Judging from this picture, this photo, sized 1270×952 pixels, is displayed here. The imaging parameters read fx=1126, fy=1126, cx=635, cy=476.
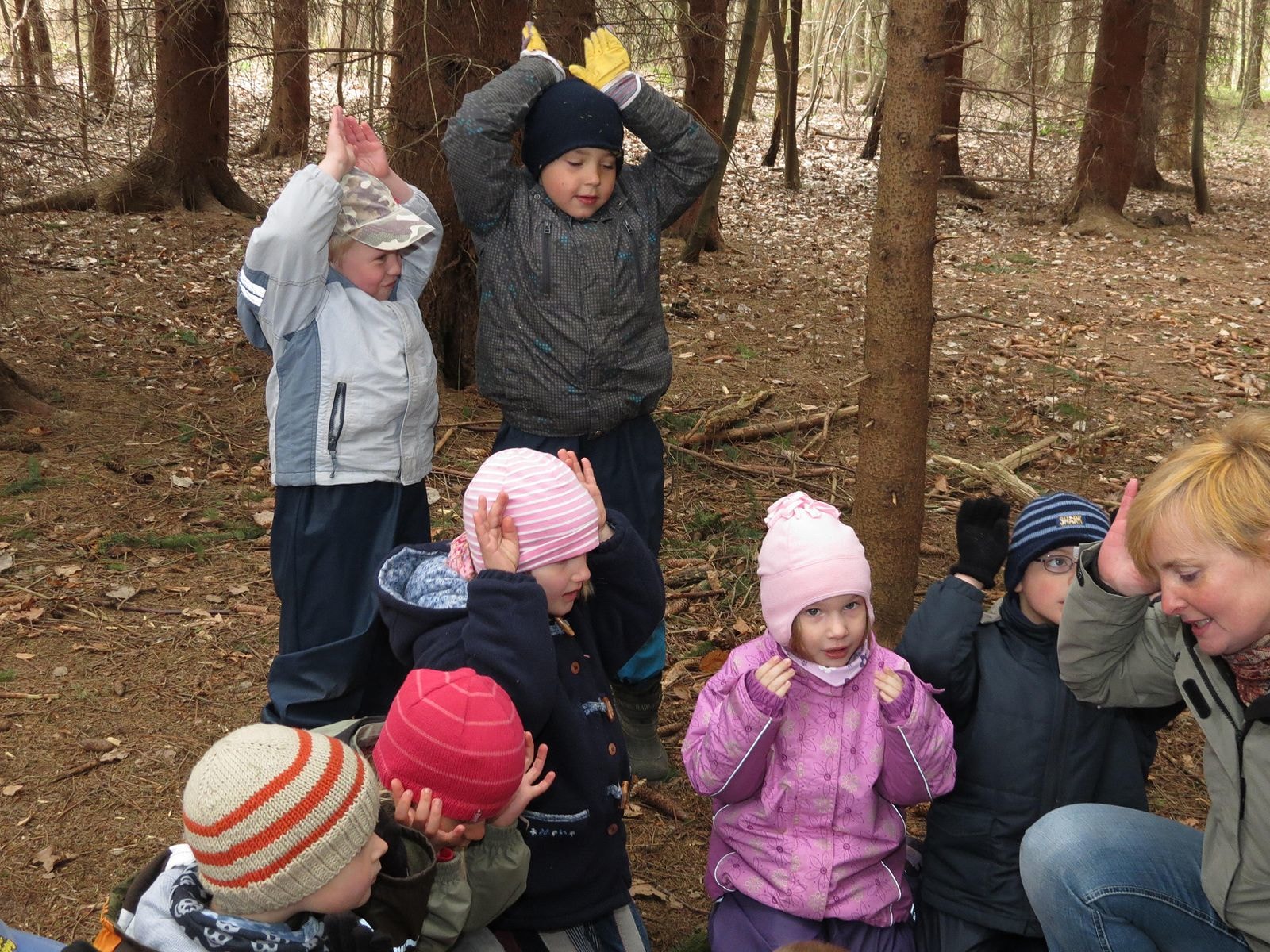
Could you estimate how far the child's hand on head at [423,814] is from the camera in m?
2.13

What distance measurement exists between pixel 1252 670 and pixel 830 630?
0.85m

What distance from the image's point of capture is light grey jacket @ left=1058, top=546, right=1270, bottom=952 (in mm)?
2152

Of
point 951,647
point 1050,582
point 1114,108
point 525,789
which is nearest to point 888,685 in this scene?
point 951,647

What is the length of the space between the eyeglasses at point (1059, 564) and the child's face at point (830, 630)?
0.48 m

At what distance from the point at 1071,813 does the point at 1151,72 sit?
1565 centimetres

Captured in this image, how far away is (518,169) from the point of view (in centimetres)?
368

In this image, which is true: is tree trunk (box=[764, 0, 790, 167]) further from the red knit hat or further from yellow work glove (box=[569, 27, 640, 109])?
the red knit hat

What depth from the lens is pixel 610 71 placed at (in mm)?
3629

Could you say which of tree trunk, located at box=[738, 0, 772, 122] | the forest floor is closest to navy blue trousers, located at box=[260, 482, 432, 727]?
the forest floor

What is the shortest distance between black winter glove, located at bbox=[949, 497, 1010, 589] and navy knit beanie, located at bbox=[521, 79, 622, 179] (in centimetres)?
164

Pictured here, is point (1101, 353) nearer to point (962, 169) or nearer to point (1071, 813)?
point (1071, 813)

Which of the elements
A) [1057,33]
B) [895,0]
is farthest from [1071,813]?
[1057,33]

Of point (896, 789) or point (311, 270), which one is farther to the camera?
point (311, 270)

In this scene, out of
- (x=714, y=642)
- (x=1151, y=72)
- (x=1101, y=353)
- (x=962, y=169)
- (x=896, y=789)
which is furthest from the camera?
(x=962, y=169)
